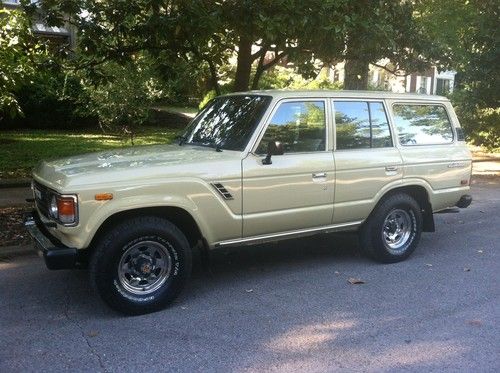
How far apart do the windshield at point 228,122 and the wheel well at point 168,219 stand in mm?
833

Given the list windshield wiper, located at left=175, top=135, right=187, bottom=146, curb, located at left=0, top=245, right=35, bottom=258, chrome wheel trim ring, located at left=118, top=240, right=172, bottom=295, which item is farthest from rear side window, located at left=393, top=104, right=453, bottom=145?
curb, located at left=0, top=245, right=35, bottom=258

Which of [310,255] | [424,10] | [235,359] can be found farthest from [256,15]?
[424,10]

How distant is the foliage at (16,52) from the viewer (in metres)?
7.89

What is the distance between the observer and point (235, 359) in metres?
3.94

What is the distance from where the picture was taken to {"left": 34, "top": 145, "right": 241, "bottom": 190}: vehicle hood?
4484 millimetres

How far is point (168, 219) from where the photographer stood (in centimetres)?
494

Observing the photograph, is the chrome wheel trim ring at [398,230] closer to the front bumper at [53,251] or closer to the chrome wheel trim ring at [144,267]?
the chrome wheel trim ring at [144,267]

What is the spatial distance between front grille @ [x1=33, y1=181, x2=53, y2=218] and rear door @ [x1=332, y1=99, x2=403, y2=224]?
2.74 m

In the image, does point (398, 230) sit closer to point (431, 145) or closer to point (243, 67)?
point (431, 145)

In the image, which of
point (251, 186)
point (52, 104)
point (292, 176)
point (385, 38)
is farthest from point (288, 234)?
point (52, 104)

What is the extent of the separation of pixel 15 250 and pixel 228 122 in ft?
9.39

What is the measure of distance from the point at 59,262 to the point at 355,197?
3018 millimetres

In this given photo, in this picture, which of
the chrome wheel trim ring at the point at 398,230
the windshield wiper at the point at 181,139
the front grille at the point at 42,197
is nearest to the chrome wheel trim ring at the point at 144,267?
the front grille at the point at 42,197

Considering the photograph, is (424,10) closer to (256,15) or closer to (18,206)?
(256,15)
